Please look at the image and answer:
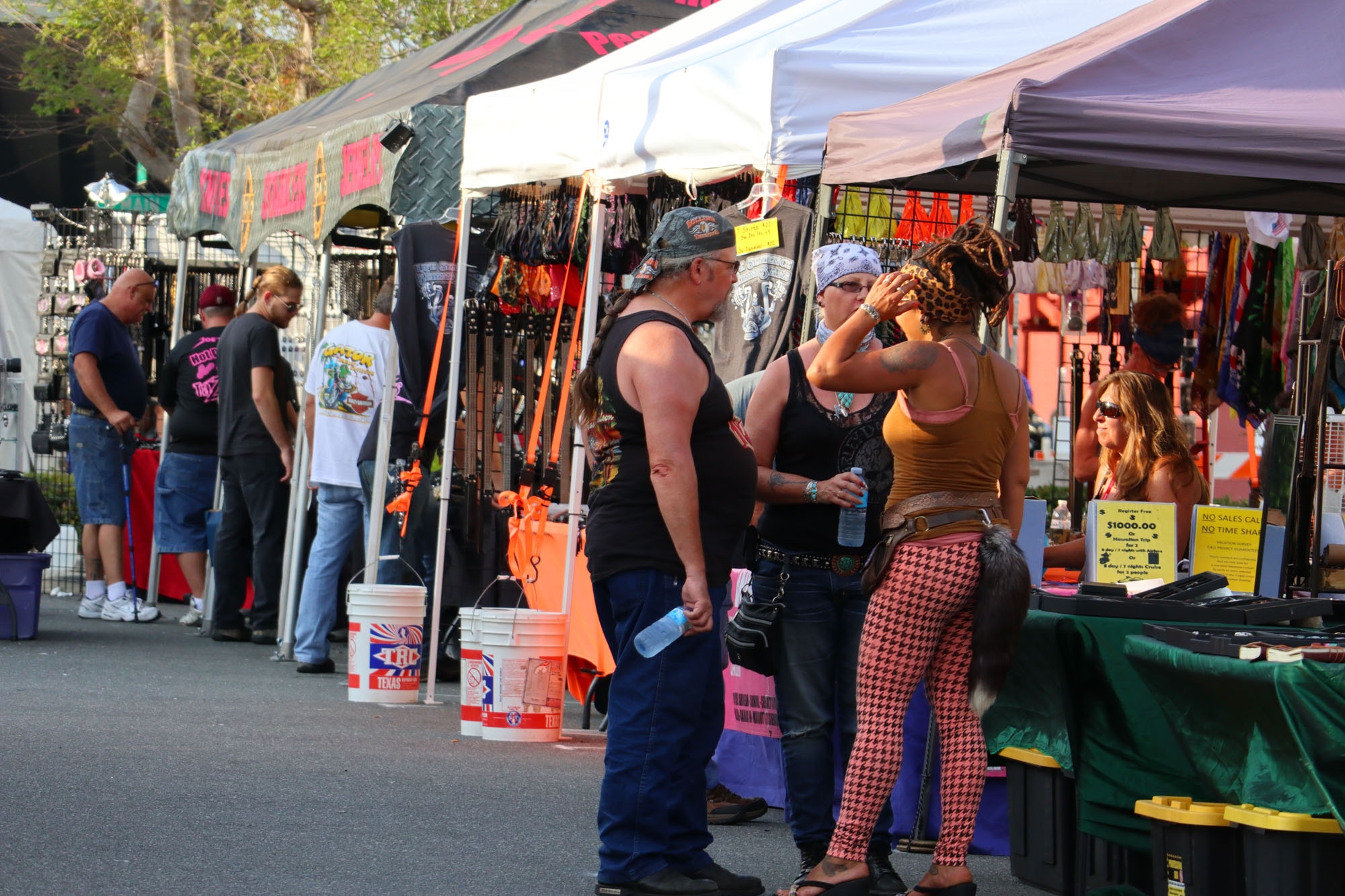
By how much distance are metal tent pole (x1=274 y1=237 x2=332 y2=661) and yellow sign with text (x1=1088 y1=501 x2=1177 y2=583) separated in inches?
198

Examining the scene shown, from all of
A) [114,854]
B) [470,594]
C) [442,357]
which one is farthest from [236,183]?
[114,854]

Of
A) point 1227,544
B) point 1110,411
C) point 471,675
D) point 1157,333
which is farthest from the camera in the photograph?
point 1157,333

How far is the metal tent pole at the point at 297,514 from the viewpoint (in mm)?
8797

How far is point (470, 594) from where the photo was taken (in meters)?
8.02

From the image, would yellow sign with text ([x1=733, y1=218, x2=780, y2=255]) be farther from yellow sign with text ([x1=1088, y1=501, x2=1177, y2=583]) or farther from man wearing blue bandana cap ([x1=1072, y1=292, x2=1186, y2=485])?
man wearing blue bandana cap ([x1=1072, y1=292, x2=1186, y2=485])

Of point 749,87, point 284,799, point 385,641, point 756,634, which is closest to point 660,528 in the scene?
point 756,634

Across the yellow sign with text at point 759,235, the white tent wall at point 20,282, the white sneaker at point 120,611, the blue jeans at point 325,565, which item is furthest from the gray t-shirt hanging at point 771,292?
the white tent wall at point 20,282

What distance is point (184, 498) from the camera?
412 inches

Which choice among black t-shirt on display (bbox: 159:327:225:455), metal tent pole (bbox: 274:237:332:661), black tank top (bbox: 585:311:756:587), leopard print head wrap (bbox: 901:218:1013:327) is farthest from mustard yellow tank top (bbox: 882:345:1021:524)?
black t-shirt on display (bbox: 159:327:225:455)

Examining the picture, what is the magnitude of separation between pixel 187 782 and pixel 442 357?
9.83 ft

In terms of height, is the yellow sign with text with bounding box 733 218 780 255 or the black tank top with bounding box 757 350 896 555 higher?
the yellow sign with text with bounding box 733 218 780 255

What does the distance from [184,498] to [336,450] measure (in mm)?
2393

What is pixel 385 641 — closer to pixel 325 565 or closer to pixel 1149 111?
pixel 325 565

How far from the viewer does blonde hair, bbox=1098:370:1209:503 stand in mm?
5684
